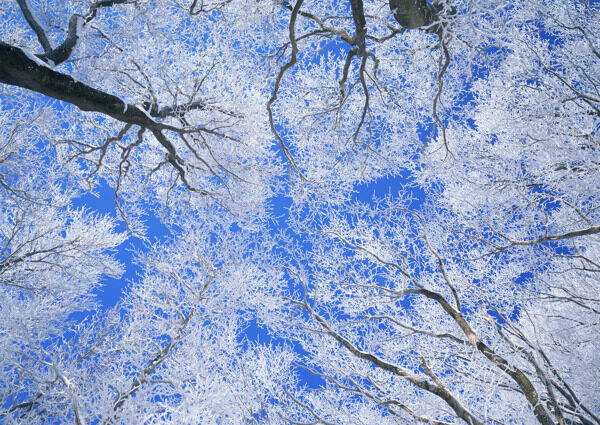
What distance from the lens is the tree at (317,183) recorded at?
4.29 metres

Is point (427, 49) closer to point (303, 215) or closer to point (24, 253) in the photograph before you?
point (303, 215)

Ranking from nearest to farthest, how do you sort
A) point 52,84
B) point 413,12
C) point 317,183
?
point 52,84, point 413,12, point 317,183

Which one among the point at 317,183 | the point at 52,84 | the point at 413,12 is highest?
the point at 413,12

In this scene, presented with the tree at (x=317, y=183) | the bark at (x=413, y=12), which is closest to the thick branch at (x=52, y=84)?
the tree at (x=317, y=183)

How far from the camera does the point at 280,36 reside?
530 cm

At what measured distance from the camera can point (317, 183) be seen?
5.50 meters

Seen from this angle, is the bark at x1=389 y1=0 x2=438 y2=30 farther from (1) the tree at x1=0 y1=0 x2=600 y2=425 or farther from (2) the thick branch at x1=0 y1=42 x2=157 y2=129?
(2) the thick branch at x1=0 y1=42 x2=157 y2=129

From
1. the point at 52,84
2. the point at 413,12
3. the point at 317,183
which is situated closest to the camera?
the point at 52,84

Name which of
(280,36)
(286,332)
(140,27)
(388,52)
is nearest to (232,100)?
(280,36)

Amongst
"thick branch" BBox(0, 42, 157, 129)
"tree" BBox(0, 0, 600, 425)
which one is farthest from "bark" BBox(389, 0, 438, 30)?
"thick branch" BBox(0, 42, 157, 129)

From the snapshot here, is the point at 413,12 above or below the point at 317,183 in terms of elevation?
above

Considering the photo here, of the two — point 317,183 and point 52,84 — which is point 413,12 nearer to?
point 317,183

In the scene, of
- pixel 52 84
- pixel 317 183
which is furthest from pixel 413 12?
pixel 52 84

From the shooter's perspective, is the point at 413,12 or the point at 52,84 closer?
the point at 52,84
